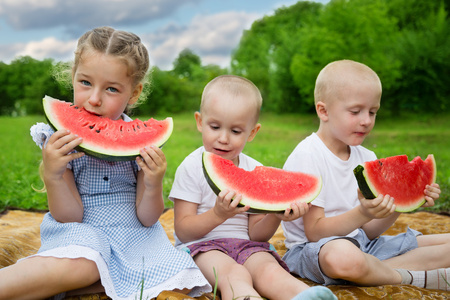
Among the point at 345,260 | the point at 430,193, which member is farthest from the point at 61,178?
the point at 430,193

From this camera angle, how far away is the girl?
224cm

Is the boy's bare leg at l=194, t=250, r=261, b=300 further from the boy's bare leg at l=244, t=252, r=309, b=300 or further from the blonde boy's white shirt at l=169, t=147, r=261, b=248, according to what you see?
the blonde boy's white shirt at l=169, t=147, r=261, b=248

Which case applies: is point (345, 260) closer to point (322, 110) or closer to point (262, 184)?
point (262, 184)

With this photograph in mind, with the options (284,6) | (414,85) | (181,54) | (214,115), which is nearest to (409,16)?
(414,85)

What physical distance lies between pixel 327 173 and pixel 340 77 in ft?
2.15

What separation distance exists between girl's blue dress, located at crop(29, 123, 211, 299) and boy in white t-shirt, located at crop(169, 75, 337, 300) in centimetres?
17

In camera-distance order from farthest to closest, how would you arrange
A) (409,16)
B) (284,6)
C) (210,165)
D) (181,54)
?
(181,54), (284,6), (409,16), (210,165)

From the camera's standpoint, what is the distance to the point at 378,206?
2477 millimetres

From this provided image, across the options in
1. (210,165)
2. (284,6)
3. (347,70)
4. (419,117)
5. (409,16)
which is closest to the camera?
(210,165)

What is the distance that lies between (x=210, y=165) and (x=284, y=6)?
36.2 metres

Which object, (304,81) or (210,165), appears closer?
(210,165)

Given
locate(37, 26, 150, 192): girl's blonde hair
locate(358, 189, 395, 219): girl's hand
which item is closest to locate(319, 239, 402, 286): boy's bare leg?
locate(358, 189, 395, 219): girl's hand

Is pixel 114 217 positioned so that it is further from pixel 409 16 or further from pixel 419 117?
pixel 409 16

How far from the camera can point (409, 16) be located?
2002cm
